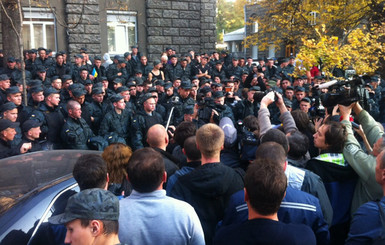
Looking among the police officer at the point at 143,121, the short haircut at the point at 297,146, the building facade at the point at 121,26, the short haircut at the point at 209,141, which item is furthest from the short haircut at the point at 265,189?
the building facade at the point at 121,26

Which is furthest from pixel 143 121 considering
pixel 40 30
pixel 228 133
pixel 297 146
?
pixel 40 30

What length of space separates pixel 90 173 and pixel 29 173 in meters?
0.67

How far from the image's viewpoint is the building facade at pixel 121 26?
13555mm

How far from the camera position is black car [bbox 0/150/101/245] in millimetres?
2260

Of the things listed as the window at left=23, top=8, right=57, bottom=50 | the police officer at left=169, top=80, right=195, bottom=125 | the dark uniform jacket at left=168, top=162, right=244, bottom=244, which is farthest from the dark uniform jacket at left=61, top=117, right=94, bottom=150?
the window at left=23, top=8, right=57, bottom=50

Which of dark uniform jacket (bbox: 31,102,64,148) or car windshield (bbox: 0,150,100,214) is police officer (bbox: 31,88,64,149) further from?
car windshield (bbox: 0,150,100,214)

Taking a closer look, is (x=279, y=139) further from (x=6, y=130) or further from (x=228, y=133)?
(x=6, y=130)

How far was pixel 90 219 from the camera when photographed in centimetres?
190

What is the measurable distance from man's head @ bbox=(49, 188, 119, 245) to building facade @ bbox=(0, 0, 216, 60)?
1205 centimetres

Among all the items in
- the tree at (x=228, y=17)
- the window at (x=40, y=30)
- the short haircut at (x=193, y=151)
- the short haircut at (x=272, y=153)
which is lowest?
the short haircut at (x=193, y=151)

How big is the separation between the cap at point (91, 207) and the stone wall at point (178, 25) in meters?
13.7

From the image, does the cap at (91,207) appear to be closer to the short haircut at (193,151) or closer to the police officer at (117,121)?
the short haircut at (193,151)

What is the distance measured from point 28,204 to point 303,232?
1693 mm

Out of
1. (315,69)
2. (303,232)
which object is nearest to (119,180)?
(303,232)
